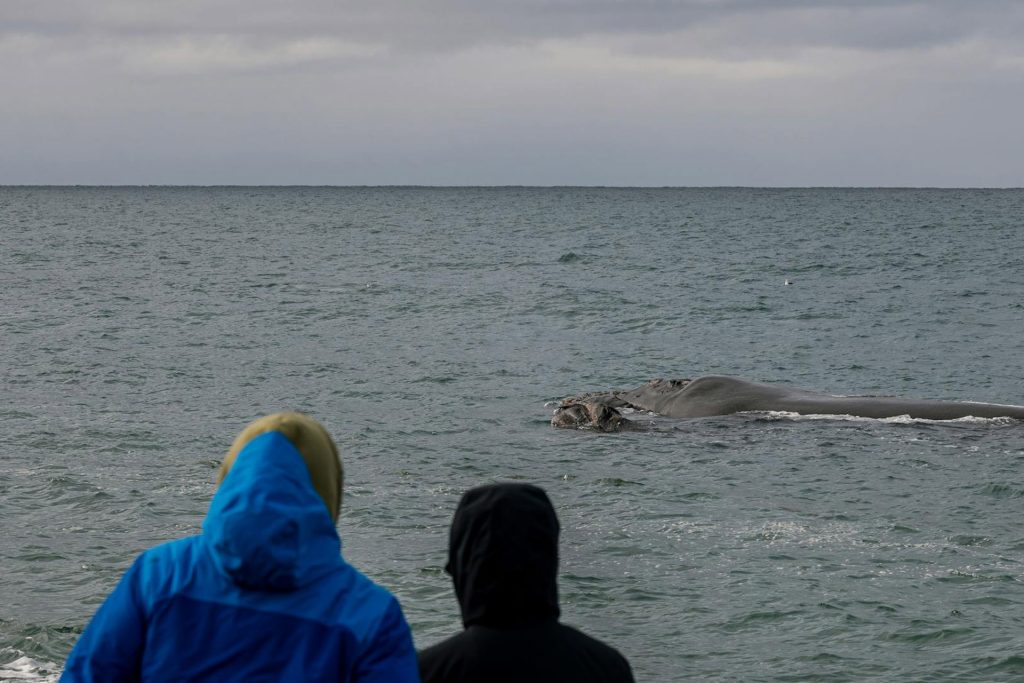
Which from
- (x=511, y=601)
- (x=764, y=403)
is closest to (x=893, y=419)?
(x=764, y=403)

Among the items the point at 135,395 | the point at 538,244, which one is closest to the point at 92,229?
the point at 538,244

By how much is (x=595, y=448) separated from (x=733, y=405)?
3558 millimetres

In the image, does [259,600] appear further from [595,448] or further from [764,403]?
[764,403]

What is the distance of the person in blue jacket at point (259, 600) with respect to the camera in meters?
2.88

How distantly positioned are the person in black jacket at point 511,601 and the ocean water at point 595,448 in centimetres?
664

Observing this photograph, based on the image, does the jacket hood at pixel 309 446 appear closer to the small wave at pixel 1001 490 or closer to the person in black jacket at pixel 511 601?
the person in black jacket at pixel 511 601

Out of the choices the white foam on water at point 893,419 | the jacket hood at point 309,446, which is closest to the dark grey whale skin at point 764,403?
the white foam on water at point 893,419

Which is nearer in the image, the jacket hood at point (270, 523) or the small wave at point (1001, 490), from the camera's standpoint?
the jacket hood at point (270, 523)

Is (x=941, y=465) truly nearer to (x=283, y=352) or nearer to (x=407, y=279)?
(x=283, y=352)

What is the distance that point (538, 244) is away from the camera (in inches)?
3369

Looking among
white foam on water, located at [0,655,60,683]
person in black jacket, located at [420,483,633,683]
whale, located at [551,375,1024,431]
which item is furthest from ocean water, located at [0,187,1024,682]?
person in black jacket, located at [420,483,633,683]

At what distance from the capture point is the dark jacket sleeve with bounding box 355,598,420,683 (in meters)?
2.92

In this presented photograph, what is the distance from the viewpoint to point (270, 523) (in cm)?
285

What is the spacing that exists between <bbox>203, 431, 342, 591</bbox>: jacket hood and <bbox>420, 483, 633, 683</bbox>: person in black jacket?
0.36 m
